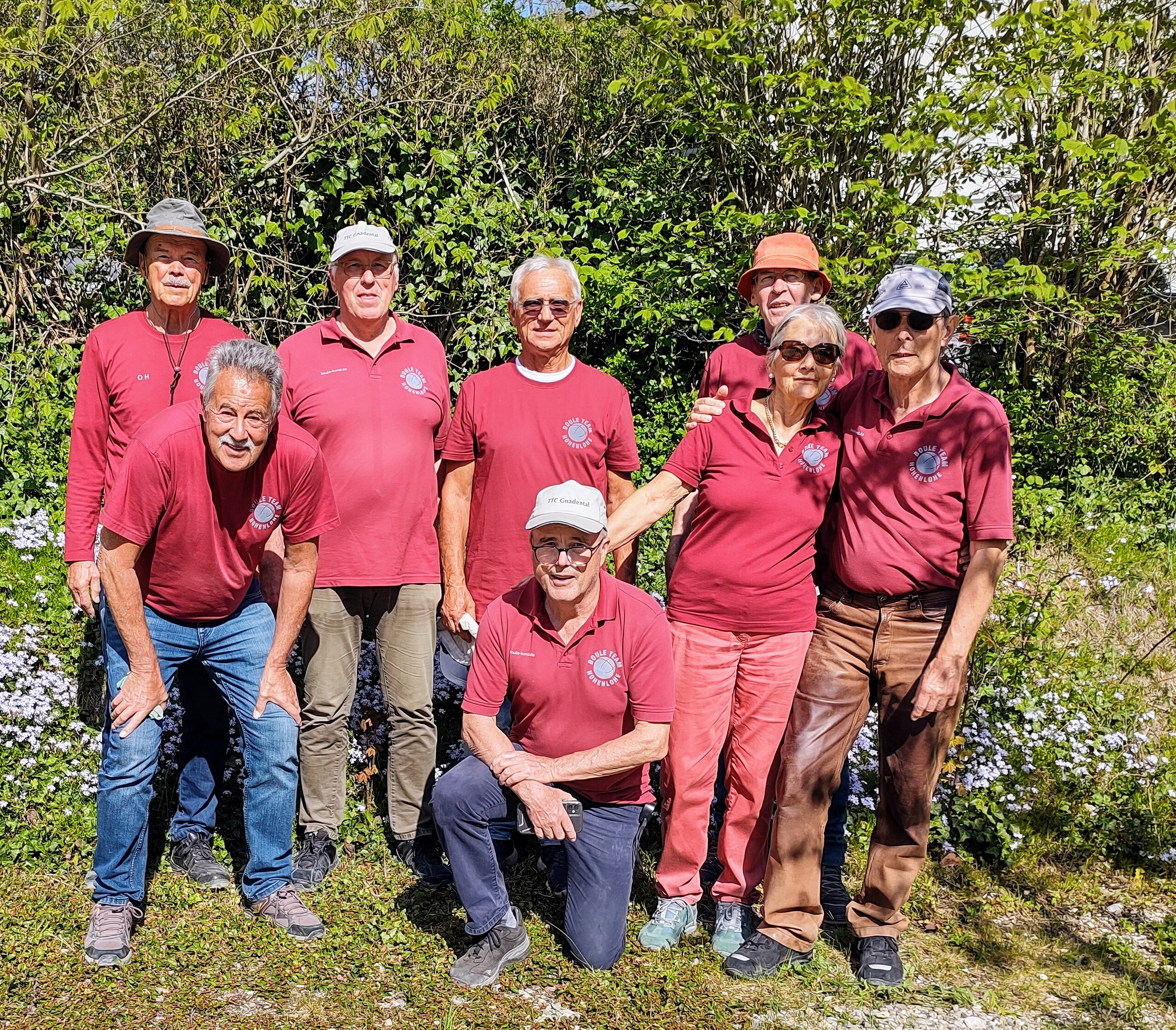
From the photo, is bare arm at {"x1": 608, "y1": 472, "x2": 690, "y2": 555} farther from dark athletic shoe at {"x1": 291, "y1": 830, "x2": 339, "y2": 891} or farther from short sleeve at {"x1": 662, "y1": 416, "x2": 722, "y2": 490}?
dark athletic shoe at {"x1": 291, "y1": 830, "x2": 339, "y2": 891}

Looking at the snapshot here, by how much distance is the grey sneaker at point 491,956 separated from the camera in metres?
3.51

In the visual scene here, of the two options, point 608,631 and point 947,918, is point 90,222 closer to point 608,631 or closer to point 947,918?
point 608,631

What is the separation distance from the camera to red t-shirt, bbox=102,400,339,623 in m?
3.33

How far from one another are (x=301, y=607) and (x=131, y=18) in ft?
13.0

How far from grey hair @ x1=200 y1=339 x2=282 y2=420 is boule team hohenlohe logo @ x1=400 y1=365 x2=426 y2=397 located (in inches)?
25.1

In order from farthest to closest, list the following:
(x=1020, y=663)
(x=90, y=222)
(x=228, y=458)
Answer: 1. (x=90, y=222)
2. (x=1020, y=663)
3. (x=228, y=458)

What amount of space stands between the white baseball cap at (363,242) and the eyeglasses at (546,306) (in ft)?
1.86

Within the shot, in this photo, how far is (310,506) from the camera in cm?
359

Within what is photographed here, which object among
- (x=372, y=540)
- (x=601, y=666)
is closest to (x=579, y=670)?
(x=601, y=666)

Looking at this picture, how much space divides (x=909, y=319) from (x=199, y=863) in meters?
3.25

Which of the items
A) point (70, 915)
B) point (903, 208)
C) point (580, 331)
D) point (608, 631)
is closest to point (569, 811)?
point (608, 631)

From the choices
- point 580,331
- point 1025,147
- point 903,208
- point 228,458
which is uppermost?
point 1025,147

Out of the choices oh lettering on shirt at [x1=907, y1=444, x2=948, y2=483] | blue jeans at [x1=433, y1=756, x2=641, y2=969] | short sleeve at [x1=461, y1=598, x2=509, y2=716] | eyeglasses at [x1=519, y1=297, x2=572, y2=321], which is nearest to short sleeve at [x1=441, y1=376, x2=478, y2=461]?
eyeglasses at [x1=519, y1=297, x2=572, y2=321]

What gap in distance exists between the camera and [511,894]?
4.14m
